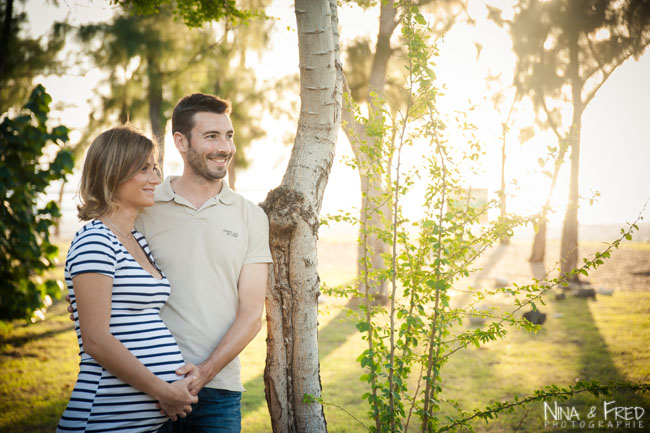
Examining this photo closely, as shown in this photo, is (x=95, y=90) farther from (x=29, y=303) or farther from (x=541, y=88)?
(x=541, y=88)

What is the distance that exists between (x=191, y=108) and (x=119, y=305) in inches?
44.7

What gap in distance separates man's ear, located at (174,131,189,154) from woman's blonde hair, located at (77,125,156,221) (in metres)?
0.35

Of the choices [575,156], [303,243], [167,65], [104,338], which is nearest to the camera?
[104,338]

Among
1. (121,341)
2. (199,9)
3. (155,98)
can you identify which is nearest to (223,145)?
(121,341)

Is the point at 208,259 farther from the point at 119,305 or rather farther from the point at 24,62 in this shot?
the point at 24,62

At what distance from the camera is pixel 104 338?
175 centimetres

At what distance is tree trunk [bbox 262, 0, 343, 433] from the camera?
2.46 m

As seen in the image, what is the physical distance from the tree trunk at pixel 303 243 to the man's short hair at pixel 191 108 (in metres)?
0.52

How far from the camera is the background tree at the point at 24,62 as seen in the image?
9.97m

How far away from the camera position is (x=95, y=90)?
1213 cm

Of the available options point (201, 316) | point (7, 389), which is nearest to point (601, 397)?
point (201, 316)

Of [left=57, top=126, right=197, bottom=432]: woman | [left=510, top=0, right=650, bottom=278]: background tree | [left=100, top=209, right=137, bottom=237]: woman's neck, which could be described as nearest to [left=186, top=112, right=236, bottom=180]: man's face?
[left=57, top=126, right=197, bottom=432]: woman

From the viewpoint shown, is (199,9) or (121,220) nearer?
(121,220)

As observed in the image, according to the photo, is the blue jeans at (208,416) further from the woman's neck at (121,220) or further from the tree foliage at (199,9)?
the tree foliage at (199,9)
